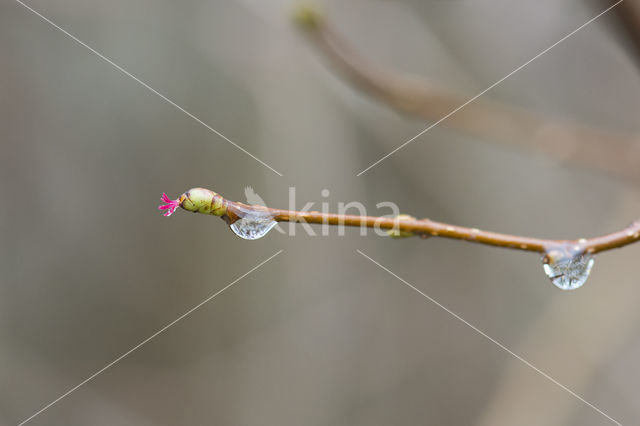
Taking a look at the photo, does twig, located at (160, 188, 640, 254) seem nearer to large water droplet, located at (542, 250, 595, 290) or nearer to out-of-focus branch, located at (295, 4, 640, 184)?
large water droplet, located at (542, 250, 595, 290)

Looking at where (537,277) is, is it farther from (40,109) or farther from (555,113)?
(40,109)

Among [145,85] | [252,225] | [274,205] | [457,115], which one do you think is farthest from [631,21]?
[145,85]

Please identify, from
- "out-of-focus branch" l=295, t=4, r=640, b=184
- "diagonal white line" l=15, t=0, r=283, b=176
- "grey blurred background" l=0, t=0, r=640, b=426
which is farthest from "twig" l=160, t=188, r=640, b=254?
"diagonal white line" l=15, t=0, r=283, b=176

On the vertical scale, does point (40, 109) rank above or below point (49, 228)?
above

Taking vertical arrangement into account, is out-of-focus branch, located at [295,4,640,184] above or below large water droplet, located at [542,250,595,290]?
above

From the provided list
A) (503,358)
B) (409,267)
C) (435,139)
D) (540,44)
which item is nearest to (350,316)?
(409,267)

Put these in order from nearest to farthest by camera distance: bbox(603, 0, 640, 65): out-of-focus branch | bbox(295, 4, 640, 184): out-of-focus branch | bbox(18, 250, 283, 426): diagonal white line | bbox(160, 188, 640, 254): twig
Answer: bbox(160, 188, 640, 254): twig, bbox(603, 0, 640, 65): out-of-focus branch, bbox(295, 4, 640, 184): out-of-focus branch, bbox(18, 250, 283, 426): diagonal white line

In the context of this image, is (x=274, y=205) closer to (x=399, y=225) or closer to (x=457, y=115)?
(x=457, y=115)

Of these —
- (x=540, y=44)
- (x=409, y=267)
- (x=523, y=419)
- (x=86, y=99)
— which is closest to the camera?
(x=523, y=419)
